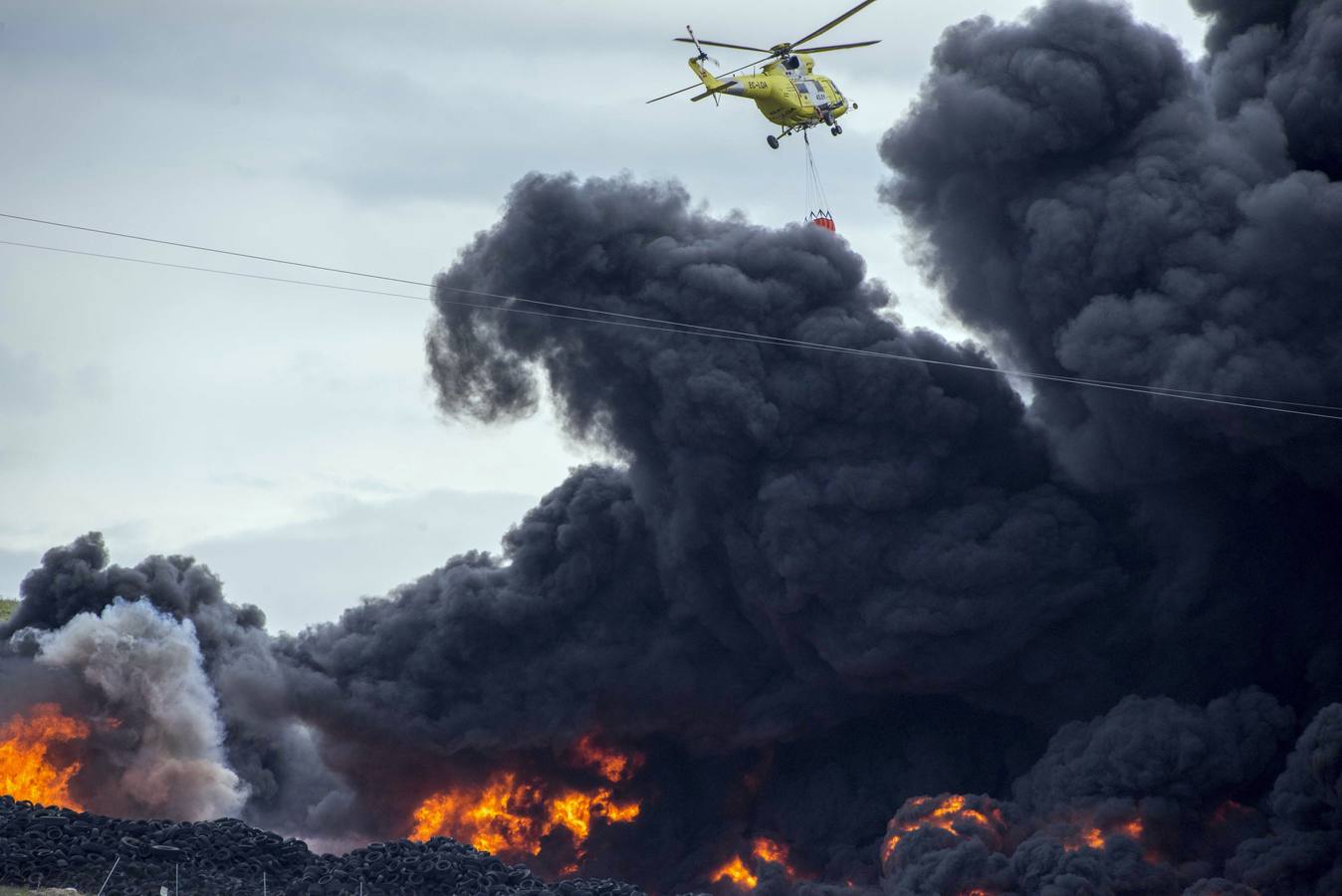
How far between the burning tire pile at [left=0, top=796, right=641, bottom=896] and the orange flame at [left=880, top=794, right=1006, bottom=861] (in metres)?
11.2

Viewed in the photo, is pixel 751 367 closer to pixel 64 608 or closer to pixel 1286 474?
pixel 1286 474

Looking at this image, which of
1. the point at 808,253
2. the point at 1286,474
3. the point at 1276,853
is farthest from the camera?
the point at 808,253

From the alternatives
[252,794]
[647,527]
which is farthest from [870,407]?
[252,794]

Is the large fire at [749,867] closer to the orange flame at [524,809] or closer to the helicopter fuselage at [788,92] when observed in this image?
the orange flame at [524,809]

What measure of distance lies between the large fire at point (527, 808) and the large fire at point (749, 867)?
477cm

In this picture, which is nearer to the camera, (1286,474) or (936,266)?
(1286,474)

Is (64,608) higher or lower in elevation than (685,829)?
higher

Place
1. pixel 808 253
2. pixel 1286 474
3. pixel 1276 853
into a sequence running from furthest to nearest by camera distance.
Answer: pixel 808 253 → pixel 1286 474 → pixel 1276 853

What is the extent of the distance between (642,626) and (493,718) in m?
6.42

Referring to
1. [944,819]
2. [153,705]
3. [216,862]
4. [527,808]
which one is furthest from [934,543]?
[153,705]

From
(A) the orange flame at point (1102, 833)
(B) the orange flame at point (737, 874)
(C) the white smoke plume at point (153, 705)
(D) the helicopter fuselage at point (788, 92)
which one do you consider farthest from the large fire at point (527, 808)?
(D) the helicopter fuselage at point (788, 92)

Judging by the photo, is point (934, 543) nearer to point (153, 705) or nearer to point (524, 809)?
point (524, 809)

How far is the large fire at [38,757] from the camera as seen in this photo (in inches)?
2763

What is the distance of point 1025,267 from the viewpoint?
6931cm
